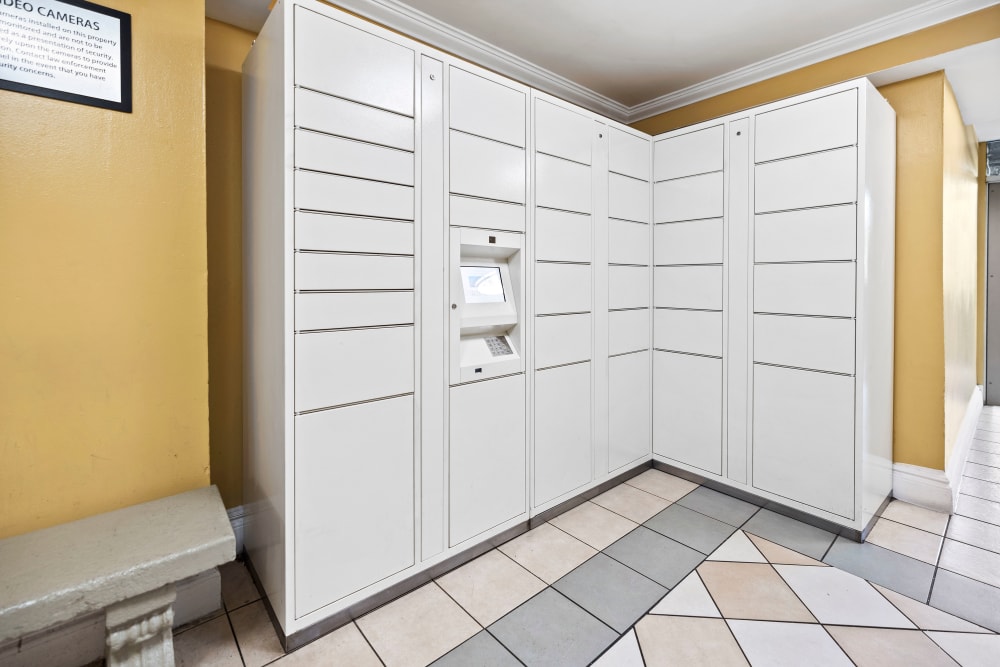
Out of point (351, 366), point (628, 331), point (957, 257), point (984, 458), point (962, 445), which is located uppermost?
point (957, 257)

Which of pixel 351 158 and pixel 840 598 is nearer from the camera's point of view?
pixel 351 158

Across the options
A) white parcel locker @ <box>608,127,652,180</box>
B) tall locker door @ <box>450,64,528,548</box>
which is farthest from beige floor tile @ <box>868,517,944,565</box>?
white parcel locker @ <box>608,127,652,180</box>

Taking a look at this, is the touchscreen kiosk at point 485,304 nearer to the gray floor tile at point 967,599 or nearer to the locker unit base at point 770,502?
the locker unit base at point 770,502

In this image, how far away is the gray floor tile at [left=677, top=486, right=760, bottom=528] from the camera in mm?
2863

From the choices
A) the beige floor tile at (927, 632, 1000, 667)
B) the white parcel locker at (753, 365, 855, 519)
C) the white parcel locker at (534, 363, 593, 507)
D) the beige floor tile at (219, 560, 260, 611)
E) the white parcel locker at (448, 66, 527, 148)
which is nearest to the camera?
the beige floor tile at (927, 632, 1000, 667)

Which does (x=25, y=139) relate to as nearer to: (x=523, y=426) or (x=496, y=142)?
(x=496, y=142)

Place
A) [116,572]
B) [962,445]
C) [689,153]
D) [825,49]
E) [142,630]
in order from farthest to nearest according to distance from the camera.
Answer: [962,445] → [689,153] → [825,49] → [142,630] → [116,572]

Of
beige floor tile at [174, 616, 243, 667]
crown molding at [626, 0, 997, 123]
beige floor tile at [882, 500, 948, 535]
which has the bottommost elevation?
beige floor tile at [174, 616, 243, 667]

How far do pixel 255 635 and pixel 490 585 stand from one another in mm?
1001

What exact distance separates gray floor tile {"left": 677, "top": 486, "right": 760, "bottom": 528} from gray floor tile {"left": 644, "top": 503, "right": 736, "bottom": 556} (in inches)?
2.4

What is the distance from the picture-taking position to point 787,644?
6.15 feet

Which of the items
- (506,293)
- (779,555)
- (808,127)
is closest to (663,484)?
(779,555)

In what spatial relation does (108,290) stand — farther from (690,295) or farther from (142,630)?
(690,295)

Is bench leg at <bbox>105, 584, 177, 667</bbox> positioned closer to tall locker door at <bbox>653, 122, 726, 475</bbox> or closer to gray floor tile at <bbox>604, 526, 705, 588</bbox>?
gray floor tile at <bbox>604, 526, 705, 588</bbox>
